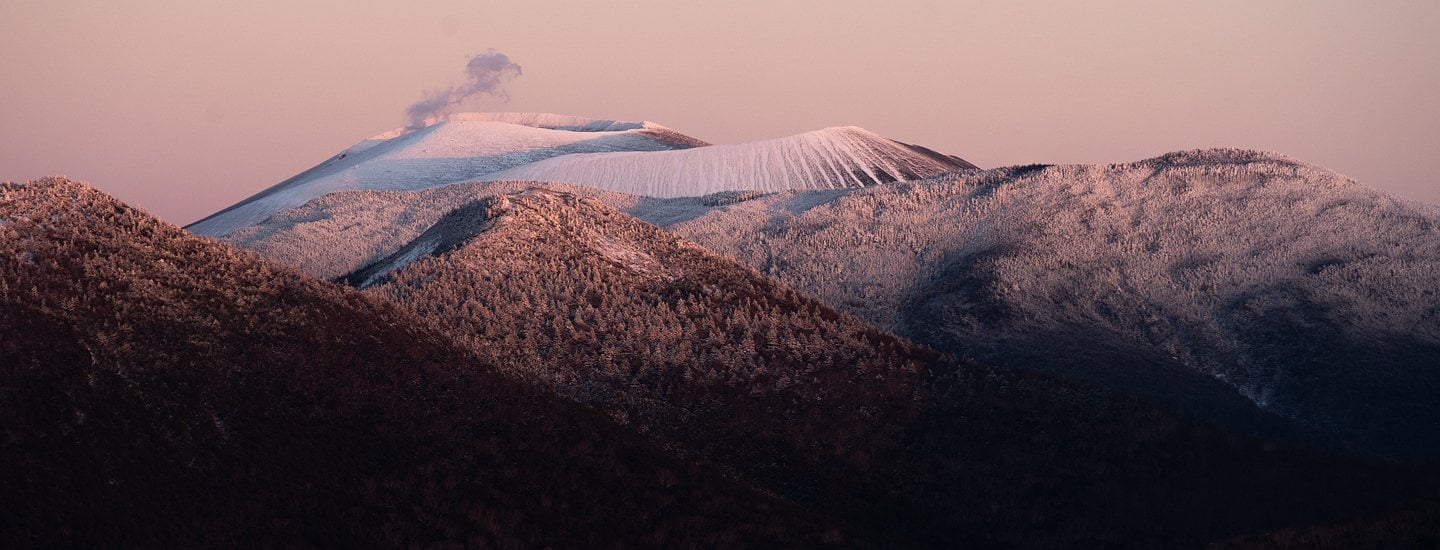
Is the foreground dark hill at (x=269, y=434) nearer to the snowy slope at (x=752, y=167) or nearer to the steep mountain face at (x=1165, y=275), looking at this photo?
the steep mountain face at (x=1165, y=275)

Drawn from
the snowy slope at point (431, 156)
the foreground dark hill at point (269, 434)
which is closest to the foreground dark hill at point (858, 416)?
the foreground dark hill at point (269, 434)

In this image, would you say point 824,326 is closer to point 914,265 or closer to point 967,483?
point 967,483

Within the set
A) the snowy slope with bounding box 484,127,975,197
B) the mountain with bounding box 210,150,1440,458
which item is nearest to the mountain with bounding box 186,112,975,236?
the snowy slope with bounding box 484,127,975,197

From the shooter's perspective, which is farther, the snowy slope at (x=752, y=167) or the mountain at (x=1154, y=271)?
the snowy slope at (x=752, y=167)

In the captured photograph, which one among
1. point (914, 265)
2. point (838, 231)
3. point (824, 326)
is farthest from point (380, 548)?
point (838, 231)

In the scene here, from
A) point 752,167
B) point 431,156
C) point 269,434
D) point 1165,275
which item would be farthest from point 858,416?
point 431,156

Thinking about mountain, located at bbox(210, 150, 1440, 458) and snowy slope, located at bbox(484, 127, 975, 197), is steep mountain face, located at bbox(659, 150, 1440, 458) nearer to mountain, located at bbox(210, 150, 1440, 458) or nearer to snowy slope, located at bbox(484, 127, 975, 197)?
mountain, located at bbox(210, 150, 1440, 458)
